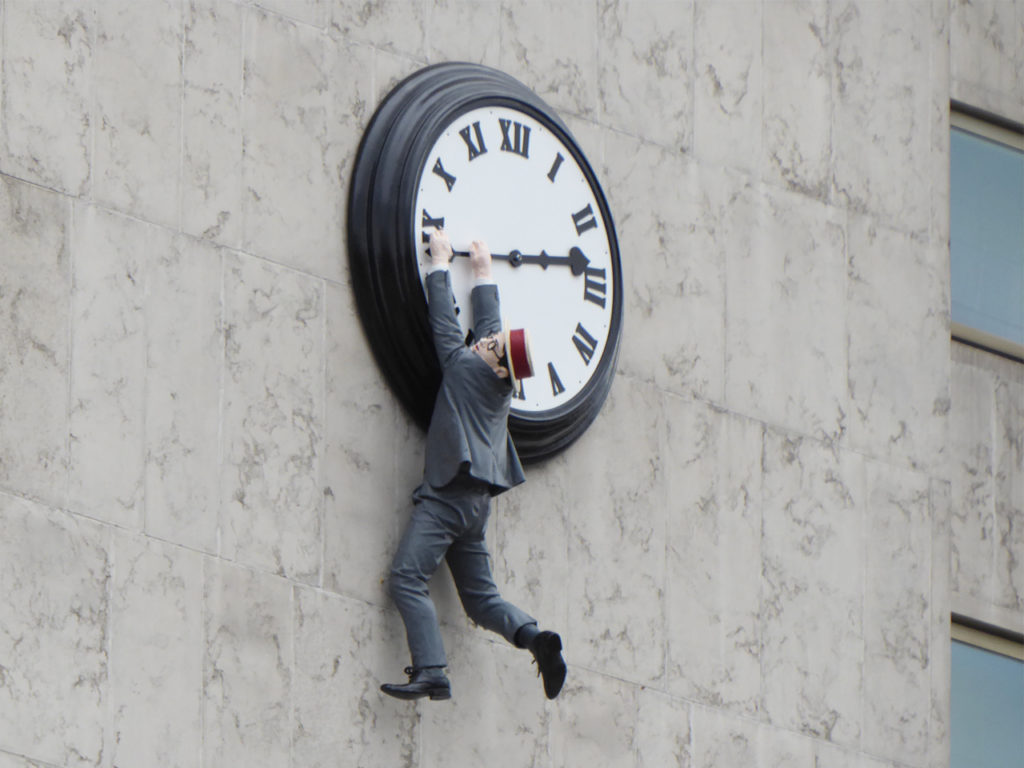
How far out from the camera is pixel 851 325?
16.8m

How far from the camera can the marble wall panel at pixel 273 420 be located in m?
13.6

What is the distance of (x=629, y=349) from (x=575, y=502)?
3.32 feet

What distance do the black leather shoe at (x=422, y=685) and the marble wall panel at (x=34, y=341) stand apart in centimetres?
193

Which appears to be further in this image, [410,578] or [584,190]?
[584,190]

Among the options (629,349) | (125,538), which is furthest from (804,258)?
(125,538)

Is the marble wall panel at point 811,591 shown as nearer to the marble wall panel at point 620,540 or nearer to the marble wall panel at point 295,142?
the marble wall panel at point 620,540

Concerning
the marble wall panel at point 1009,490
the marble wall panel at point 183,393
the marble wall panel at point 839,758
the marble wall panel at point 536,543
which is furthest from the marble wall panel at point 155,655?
the marble wall panel at point 1009,490

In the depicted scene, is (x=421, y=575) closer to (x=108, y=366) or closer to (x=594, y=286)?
(x=108, y=366)

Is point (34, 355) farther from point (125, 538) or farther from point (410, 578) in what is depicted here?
point (410, 578)

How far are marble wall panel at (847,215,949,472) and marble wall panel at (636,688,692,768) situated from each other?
90.9 inches

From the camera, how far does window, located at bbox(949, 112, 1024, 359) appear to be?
1792 cm

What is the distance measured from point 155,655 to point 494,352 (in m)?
2.33

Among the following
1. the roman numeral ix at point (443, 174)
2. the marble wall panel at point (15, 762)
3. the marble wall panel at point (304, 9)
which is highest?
the marble wall panel at point (304, 9)

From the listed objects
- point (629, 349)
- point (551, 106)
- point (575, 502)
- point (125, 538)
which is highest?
point (551, 106)
